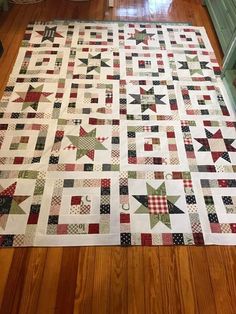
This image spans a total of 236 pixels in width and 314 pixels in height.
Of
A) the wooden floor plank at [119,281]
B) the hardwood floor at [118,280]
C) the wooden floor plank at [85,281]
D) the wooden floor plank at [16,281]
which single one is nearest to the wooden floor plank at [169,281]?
the hardwood floor at [118,280]

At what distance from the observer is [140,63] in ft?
6.39

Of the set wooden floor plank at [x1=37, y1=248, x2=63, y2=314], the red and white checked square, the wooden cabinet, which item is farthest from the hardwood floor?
the wooden cabinet

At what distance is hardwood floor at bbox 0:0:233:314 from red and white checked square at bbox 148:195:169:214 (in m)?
0.16

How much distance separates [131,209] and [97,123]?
0.56 m

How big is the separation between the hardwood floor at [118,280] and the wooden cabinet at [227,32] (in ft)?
3.30

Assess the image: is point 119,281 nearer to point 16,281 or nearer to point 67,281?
point 67,281

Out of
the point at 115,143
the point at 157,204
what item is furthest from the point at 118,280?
the point at 115,143

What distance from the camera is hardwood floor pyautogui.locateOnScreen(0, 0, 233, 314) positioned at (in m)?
1.01

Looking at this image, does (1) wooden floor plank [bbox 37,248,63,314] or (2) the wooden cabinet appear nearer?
(1) wooden floor plank [bbox 37,248,63,314]

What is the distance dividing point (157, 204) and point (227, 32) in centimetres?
144

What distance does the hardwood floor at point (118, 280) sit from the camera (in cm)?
101

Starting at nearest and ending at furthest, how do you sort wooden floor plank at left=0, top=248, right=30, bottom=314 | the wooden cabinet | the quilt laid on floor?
wooden floor plank at left=0, top=248, right=30, bottom=314, the quilt laid on floor, the wooden cabinet

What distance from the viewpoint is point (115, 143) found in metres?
1.49

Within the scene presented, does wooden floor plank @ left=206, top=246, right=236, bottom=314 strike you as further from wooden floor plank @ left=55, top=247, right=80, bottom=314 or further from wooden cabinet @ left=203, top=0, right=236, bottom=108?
wooden cabinet @ left=203, top=0, right=236, bottom=108
